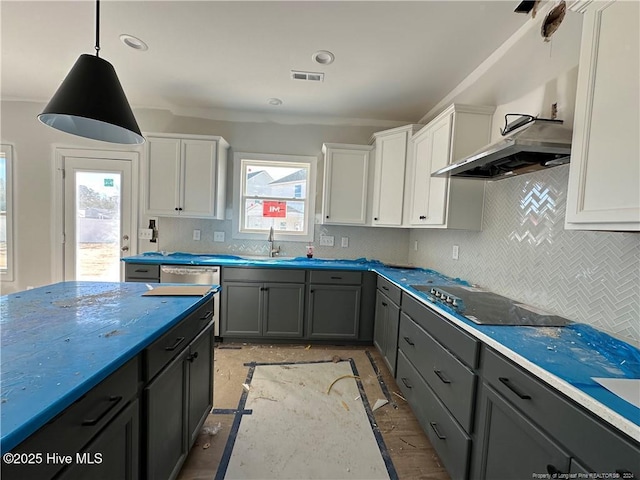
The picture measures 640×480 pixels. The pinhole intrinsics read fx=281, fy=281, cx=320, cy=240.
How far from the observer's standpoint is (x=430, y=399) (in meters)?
1.71

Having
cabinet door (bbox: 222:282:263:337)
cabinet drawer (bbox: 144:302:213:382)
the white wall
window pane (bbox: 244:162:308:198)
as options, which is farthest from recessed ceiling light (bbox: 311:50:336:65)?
cabinet door (bbox: 222:282:263:337)

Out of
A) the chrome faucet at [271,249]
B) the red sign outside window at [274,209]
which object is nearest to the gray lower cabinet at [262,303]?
the chrome faucet at [271,249]

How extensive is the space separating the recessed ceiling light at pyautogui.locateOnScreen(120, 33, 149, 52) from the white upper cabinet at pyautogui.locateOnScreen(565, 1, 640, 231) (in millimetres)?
2751

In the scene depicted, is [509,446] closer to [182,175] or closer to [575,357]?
[575,357]

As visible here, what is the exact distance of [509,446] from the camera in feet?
3.55

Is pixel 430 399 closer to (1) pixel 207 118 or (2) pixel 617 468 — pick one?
(2) pixel 617 468

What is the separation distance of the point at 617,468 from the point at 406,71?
272 cm

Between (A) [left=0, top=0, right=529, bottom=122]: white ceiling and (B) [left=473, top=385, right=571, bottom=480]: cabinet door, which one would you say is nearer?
(B) [left=473, top=385, right=571, bottom=480]: cabinet door

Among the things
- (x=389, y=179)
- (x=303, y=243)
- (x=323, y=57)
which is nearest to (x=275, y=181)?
(x=303, y=243)

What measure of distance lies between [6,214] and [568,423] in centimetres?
535

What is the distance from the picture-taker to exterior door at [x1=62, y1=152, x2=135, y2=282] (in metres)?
3.48

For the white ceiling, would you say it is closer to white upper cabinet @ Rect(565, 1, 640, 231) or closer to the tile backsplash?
white upper cabinet @ Rect(565, 1, 640, 231)

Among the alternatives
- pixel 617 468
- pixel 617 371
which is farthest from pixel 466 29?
pixel 617 468

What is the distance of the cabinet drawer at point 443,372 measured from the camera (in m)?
1.35
